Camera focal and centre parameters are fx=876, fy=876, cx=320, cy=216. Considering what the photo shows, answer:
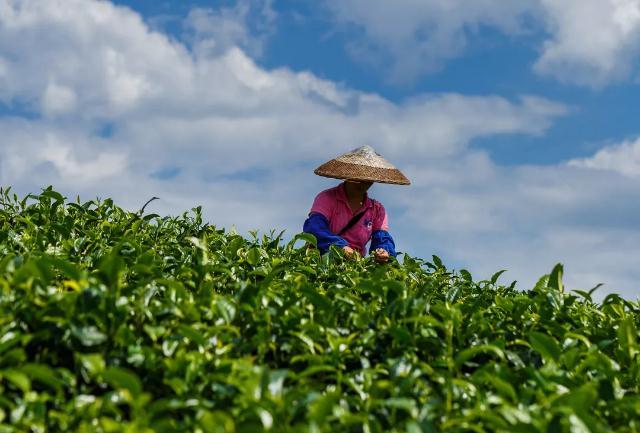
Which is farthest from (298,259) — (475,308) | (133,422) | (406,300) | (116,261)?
(133,422)

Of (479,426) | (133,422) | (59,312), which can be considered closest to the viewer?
(133,422)

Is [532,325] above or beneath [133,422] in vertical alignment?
above

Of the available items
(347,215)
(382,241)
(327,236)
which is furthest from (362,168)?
(327,236)

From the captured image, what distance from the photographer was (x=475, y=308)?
13.2ft

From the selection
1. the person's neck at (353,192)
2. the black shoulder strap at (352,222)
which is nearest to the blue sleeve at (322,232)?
the black shoulder strap at (352,222)

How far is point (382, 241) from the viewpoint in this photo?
912 centimetres

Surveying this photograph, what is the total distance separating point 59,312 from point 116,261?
263mm

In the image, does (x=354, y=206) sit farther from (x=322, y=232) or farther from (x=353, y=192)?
(x=322, y=232)

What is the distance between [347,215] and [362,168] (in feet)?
1.72

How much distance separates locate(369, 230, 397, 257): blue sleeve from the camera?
9.11 meters

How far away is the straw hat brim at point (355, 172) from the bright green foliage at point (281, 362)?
493 cm

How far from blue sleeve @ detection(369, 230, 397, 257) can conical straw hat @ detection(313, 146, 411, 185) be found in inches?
21.8

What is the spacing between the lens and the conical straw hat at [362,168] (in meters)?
9.01

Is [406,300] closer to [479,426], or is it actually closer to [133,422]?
[479,426]
